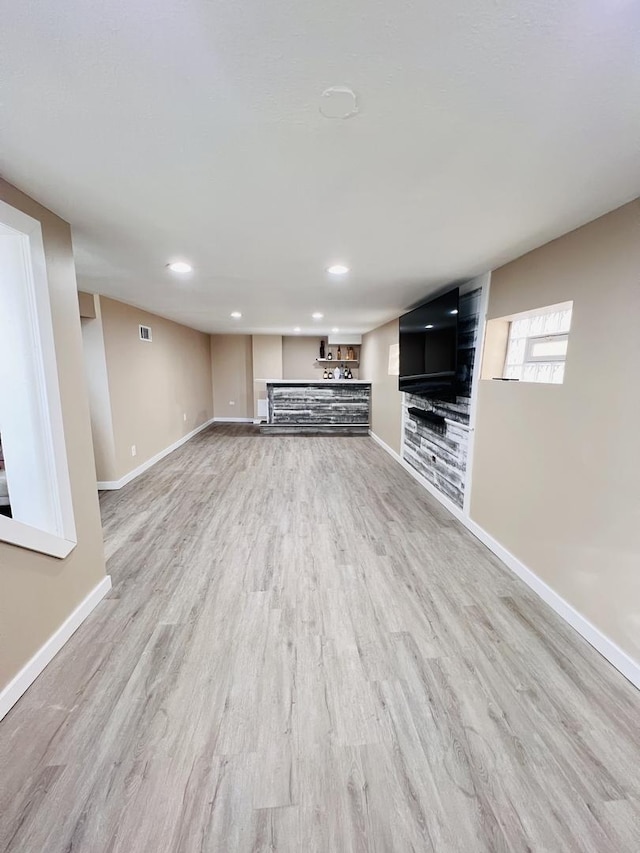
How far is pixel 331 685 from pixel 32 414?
1.89 metres

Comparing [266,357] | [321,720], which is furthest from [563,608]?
[266,357]

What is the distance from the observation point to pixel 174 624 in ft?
6.19

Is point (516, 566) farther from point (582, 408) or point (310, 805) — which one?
point (310, 805)

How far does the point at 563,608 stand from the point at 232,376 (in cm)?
738

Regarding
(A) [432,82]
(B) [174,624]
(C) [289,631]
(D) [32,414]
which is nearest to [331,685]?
(C) [289,631]

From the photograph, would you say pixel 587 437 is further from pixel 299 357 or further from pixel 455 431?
pixel 299 357

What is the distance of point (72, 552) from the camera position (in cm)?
183

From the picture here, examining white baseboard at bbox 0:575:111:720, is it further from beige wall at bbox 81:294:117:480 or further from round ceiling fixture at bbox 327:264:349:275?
round ceiling fixture at bbox 327:264:349:275

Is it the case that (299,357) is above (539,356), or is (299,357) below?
above

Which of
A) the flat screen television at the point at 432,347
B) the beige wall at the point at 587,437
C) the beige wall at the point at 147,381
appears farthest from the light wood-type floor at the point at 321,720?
the beige wall at the point at 147,381

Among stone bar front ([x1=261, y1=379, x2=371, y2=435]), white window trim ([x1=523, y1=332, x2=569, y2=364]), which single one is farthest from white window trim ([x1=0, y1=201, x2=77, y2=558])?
stone bar front ([x1=261, y1=379, x2=371, y2=435])

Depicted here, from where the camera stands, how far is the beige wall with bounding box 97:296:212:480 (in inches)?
154

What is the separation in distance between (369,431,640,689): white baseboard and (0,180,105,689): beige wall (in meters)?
2.74

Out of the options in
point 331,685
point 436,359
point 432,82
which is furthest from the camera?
point 436,359
